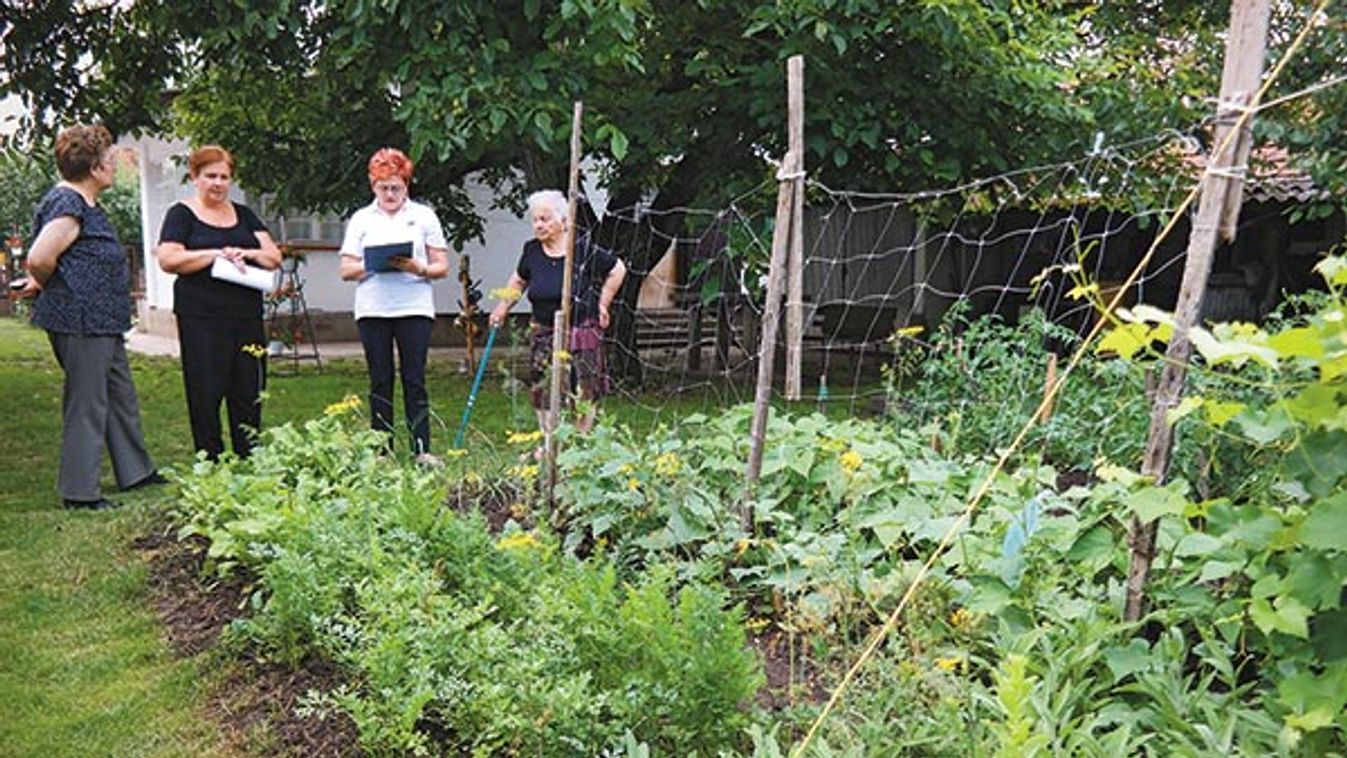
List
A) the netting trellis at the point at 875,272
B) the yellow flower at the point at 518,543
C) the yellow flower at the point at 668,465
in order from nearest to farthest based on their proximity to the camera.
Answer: the yellow flower at the point at 518,543 < the yellow flower at the point at 668,465 < the netting trellis at the point at 875,272

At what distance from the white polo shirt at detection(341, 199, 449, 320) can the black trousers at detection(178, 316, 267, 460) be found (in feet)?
1.62

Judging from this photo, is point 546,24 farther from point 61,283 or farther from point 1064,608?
point 1064,608

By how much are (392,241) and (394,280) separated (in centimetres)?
18

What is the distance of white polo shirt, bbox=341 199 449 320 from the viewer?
468 cm

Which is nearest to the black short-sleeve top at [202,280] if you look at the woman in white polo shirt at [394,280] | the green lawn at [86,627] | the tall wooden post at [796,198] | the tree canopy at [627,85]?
the woman in white polo shirt at [394,280]

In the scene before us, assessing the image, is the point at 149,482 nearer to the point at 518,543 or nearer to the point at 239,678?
the point at 239,678

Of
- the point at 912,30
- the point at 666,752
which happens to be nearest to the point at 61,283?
the point at 666,752

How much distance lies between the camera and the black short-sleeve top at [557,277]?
4.68 metres

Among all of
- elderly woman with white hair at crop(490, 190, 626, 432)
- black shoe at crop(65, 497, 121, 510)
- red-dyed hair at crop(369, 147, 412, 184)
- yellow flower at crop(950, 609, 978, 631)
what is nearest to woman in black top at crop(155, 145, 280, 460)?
black shoe at crop(65, 497, 121, 510)

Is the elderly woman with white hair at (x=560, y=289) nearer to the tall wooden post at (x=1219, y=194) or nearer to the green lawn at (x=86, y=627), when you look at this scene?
the green lawn at (x=86, y=627)

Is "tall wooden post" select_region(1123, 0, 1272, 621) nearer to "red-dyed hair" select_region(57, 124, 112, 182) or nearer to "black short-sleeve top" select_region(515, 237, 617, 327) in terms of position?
"black short-sleeve top" select_region(515, 237, 617, 327)

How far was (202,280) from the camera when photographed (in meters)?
4.50

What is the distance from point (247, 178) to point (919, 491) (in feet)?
25.5

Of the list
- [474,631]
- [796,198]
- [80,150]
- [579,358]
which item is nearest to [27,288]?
[80,150]
